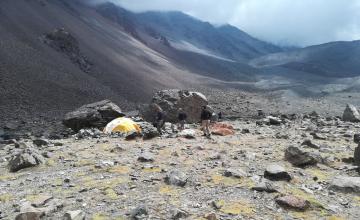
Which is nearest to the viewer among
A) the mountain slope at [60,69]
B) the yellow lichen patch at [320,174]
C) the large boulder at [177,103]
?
the yellow lichen patch at [320,174]

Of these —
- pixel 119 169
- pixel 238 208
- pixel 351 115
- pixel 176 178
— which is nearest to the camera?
pixel 238 208

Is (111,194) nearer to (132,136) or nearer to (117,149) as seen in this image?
(117,149)

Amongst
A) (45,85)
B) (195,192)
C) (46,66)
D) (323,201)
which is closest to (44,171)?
(195,192)

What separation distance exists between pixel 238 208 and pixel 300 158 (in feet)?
17.3

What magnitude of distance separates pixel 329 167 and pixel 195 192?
18.3ft

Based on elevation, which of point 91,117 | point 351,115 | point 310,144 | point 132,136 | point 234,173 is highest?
point 351,115

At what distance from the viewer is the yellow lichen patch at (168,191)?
12.1 m

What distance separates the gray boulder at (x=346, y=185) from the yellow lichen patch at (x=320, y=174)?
826 millimetres

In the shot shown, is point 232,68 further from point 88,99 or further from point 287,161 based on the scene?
point 287,161

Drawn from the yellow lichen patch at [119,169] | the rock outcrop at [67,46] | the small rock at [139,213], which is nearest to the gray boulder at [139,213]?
the small rock at [139,213]

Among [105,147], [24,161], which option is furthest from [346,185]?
[24,161]

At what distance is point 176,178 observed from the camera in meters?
12.9

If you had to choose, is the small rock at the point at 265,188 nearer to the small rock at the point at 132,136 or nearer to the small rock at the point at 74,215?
the small rock at the point at 74,215

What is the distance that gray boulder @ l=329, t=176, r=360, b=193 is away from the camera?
12.6m
